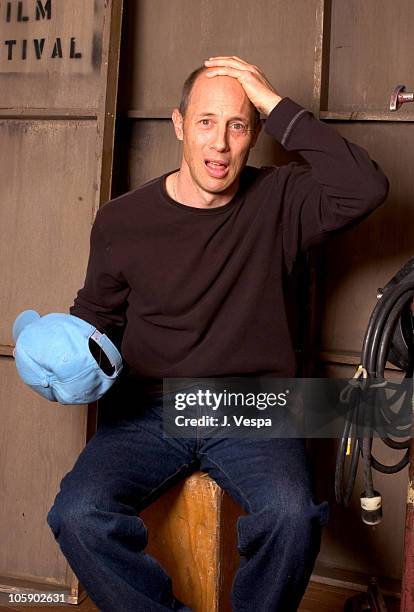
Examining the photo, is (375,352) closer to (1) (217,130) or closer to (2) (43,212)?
(1) (217,130)

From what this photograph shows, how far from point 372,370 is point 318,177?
0.51 meters

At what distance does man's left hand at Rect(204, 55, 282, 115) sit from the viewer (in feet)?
6.97

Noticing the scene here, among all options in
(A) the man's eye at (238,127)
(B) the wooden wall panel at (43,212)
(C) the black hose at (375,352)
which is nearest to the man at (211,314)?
(A) the man's eye at (238,127)

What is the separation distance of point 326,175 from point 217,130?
323 millimetres

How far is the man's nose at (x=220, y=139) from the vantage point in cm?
216

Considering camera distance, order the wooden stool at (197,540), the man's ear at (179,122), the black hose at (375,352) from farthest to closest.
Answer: the man's ear at (179,122)
the wooden stool at (197,540)
the black hose at (375,352)

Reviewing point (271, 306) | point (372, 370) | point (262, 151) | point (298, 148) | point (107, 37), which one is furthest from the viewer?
point (262, 151)

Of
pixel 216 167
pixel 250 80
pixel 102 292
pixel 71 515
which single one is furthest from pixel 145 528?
pixel 250 80

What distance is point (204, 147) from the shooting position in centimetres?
220

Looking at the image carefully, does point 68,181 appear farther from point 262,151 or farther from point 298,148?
point 298,148

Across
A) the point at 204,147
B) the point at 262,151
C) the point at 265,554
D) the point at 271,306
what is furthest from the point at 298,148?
the point at 265,554

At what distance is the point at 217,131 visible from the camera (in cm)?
218

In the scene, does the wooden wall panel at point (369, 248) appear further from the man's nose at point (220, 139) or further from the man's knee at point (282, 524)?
the man's knee at point (282, 524)

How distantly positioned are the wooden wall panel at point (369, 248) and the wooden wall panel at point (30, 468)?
0.94m
